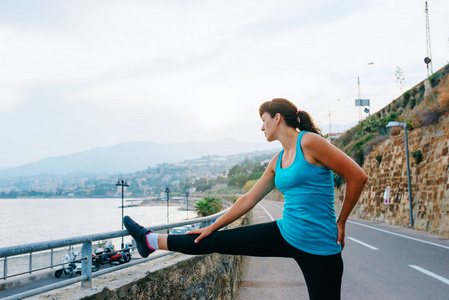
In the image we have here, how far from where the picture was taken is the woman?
90.3 inches

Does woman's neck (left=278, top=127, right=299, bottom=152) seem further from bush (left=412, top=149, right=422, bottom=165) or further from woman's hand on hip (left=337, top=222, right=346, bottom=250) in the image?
bush (left=412, top=149, right=422, bottom=165)

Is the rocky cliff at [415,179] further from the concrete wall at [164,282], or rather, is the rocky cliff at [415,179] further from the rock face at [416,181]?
the concrete wall at [164,282]

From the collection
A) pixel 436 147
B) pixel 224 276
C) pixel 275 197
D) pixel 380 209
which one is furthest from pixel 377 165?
pixel 275 197

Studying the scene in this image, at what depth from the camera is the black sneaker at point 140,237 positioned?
9.18 feet

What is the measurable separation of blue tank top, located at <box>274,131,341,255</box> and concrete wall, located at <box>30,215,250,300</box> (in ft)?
3.83

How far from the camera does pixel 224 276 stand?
5.32 metres

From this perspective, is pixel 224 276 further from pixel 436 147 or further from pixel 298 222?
pixel 436 147

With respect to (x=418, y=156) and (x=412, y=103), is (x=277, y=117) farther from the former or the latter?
(x=412, y=103)

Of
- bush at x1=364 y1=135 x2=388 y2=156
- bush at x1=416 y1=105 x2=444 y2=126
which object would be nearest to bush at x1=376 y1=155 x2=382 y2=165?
bush at x1=364 y1=135 x2=388 y2=156

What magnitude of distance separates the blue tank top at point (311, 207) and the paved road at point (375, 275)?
417 centimetres

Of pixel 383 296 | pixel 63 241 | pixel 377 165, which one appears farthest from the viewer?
pixel 377 165

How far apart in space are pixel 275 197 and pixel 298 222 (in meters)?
87.5

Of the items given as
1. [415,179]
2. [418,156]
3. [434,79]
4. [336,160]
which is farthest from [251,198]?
[434,79]

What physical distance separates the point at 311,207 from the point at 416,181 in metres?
19.8
